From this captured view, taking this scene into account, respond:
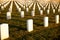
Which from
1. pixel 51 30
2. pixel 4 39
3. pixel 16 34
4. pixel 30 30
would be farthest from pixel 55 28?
pixel 4 39

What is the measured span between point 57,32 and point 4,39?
1.65m

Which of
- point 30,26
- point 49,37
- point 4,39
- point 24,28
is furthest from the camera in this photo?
point 24,28

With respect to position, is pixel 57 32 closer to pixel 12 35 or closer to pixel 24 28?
pixel 24 28

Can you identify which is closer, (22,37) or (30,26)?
(22,37)

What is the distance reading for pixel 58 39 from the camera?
4402mm

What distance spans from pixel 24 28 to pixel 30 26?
15.3 inches

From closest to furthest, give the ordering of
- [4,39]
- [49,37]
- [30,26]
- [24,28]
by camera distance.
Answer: [4,39] < [49,37] < [30,26] < [24,28]

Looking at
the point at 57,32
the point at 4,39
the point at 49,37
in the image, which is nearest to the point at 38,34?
the point at 49,37

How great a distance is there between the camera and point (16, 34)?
4.61m

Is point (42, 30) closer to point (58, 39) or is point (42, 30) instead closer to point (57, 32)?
point (57, 32)

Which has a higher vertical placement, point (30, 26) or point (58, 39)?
point (30, 26)

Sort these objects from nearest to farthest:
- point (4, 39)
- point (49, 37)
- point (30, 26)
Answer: point (4, 39)
point (49, 37)
point (30, 26)

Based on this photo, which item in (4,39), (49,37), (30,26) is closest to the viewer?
(4,39)

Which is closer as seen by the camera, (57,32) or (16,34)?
(16,34)
